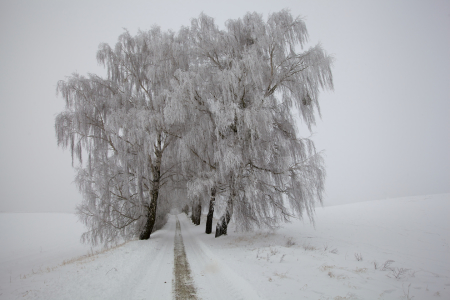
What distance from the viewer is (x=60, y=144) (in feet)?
28.7

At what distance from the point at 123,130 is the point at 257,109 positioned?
19.5 ft

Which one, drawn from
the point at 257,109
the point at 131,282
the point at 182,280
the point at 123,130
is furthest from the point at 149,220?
the point at 257,109

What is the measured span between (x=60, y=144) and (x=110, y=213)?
3855 millimetres

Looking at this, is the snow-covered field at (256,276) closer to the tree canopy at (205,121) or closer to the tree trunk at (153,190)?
the tree trunk at (153,190)

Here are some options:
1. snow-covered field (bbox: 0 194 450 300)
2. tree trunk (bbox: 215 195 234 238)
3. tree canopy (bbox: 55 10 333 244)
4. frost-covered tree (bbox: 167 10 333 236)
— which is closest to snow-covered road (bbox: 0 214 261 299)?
snow-covered field (bbox: 0 194 450 300)

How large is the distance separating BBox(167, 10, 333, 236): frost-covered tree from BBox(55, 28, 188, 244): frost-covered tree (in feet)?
4.83

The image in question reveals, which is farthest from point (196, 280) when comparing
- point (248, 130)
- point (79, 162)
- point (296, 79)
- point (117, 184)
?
point (296, 79)

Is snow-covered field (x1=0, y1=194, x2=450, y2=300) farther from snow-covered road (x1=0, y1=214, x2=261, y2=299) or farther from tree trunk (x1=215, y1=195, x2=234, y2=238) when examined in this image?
tree trunk (x1=215, y1=195, x2=234, y2=238)

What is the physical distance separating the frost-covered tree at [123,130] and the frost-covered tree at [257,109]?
1472 millimetres

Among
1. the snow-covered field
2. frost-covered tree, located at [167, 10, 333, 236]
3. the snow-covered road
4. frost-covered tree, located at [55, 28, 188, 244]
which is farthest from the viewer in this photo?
frost-covered tree, located at [55, 28, 188, 244]

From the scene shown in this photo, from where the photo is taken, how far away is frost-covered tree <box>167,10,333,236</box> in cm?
832

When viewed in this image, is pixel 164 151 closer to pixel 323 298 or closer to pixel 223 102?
pixel 223 102

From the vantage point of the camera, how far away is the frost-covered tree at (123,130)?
345 inches

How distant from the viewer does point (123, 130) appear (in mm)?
8680
